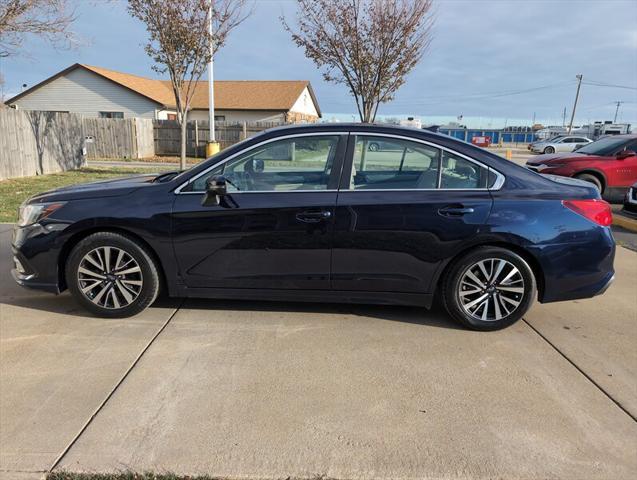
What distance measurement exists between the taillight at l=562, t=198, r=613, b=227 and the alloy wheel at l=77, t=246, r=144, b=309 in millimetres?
3640

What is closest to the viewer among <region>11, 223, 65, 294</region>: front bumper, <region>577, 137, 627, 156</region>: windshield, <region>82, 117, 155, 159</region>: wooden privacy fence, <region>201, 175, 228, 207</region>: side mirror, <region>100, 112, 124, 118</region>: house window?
<region>201, 175, 228, 207</region>: side mirror

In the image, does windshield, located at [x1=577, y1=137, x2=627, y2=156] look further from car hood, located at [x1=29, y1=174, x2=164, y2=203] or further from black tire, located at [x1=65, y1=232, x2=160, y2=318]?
black tire, located at [x1=65, y1=232, x2=160, y2=318]

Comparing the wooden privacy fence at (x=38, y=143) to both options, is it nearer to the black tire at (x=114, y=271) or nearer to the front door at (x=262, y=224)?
the black tire at (x=114, y=271)

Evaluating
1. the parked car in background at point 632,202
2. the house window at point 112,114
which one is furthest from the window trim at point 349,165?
the house window at point 112,114

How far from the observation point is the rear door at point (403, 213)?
391 centimetres

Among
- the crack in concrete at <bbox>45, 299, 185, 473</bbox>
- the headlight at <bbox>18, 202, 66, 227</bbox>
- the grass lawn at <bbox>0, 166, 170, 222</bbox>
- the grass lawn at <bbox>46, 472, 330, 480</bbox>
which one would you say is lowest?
the grass lawn at <bbox>0, 166, 170, 222</bbox>

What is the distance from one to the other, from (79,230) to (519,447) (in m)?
3.63

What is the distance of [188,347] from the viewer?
12.3 feet

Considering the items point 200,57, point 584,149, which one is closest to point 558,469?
point 584,149

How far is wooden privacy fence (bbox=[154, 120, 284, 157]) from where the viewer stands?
995 inches

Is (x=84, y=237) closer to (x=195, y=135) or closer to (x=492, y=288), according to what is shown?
(x=492, y=288)

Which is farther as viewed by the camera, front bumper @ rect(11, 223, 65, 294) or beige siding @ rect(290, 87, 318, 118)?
beige siding @ rect(290, 87, 318, 118)

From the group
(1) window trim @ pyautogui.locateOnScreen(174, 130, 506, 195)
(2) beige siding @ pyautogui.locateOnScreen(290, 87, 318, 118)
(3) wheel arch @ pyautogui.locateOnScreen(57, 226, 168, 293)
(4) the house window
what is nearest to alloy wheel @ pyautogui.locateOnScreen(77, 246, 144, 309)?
(3) wheel arch @ pyautogui.locateOnScreen(57, 226, 168, 293)

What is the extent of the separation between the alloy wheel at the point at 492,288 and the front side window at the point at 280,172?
56.7 inches
